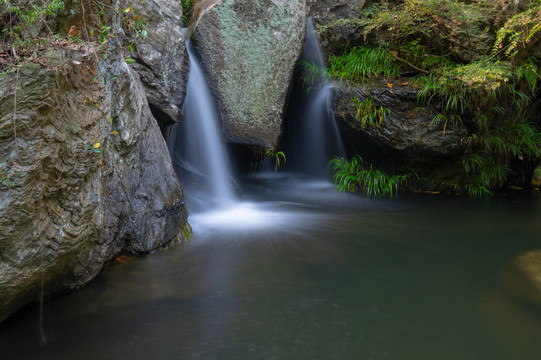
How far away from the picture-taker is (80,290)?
313 cm

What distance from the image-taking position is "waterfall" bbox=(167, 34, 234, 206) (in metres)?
5.64

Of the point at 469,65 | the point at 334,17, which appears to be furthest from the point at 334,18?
the point at 469,65

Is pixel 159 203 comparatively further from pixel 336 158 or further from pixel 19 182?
pixel 336 158


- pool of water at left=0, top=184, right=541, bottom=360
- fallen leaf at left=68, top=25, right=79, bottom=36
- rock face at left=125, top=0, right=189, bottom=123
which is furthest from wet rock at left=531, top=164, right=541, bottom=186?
fallen leaf at left=68, top=25, right=79, bottom=36

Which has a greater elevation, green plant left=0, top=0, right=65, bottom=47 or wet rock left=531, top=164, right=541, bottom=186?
green plant left=0, top=0, right=65, bottom=47

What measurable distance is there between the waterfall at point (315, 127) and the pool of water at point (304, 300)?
2.28 metres

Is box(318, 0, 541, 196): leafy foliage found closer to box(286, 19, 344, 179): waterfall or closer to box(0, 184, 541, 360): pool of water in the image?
box(286, 19, 344, 179): waterfall

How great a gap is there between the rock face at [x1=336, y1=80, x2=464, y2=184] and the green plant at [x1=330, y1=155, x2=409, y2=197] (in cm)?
34

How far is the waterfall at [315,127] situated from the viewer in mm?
6629

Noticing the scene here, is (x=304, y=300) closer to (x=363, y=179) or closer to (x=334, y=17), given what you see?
(x=363, y=179)

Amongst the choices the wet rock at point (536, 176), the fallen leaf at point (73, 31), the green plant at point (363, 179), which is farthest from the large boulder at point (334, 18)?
the fallen leaf at point (73, 31)

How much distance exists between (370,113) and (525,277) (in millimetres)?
3207

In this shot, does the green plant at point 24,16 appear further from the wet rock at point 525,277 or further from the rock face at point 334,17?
the rock face at point 334,17

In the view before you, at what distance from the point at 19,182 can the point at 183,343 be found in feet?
4.15
